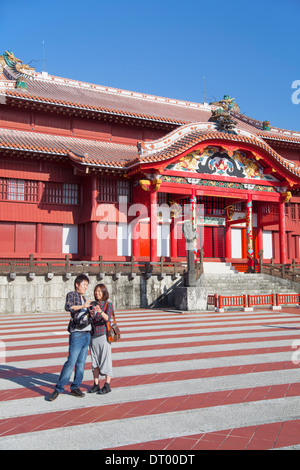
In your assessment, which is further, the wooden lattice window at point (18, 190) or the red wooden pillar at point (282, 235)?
the red wooden pillar at point (282, 235)

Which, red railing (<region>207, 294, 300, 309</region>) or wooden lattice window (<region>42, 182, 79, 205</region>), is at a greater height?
wooden lattice window (<region>42, 182, 79, 205</region>)

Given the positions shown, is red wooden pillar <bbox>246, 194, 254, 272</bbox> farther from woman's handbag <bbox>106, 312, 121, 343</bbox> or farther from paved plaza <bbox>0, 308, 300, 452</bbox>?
woman's handbag <bbox>106, 312, 121, 343</bbox>

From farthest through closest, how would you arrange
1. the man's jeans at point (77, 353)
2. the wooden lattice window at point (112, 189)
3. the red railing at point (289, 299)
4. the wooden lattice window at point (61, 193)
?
1. the wooden lattice window at point (112, 189)
2. the wooden lattice window at point (61, 193)
3. the red railing at point (289, 299)
4. the man's jeans at point (77, 353)

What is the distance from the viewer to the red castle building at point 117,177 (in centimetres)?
2081

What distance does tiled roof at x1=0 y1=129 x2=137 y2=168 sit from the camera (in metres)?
19.7

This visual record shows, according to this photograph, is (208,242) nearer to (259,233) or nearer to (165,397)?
(259,233)

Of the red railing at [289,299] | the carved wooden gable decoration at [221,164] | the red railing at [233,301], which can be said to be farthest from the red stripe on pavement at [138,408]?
the carved wooden gable decoration at [221,164]

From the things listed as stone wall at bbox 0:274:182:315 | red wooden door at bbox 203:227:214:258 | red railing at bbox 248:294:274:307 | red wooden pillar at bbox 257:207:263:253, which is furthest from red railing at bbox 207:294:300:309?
red wooden pillar at bbox 257:207:263:253

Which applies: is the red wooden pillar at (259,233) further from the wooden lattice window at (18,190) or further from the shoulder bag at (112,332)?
the shoulder bag at (112,332)

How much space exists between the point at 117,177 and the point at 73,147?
2690 mm

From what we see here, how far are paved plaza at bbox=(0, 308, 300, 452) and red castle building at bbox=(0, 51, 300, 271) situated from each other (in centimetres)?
1092

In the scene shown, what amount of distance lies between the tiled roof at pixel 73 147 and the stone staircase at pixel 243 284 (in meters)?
7.02

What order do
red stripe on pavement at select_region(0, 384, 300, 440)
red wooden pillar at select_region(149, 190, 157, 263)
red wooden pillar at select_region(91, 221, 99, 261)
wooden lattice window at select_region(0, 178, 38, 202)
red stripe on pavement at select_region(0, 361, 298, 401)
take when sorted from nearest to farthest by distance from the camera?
red stripe on pavement at select_region(0, 384, 300, 440), red stripe on pavement at select_region(0, 361, 298, 401), wooden lattice window at select_region(0, 178, 38, 202), red wooden pillar at select_region(149, 190, 157, 263), red wooden pillar at select_region(91, 221, 99, 261)
